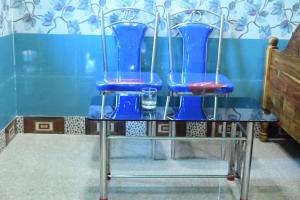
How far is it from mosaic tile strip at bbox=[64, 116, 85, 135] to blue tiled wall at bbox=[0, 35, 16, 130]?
1.28ft

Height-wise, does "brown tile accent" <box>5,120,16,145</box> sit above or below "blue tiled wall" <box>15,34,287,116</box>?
below

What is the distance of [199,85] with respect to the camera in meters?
2.21

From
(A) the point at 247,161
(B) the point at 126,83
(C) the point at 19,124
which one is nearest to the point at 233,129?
(A) the point at 247,161

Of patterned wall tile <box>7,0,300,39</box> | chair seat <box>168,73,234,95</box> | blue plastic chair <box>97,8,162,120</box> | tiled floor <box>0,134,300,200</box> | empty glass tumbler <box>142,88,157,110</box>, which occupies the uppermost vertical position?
patterned wall tile <box>7,0,300,39</box>

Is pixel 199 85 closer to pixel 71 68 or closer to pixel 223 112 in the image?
pixel 223 112

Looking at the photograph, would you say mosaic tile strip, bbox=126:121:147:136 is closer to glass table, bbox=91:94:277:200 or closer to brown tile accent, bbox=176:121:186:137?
brown tile accent, bbox=176:121:186:137

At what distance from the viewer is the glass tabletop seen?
1.84 meters

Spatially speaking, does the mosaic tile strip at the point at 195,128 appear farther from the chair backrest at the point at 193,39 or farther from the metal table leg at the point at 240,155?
the metal table leg at the point at 240,155

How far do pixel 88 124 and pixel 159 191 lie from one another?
3.39 feet

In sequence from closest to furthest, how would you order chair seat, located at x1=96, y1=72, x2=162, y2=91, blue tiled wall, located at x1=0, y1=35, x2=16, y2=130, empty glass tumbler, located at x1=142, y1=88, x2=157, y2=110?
empty glass tumbler, located at x1=142, y1=88, x2=157, y2=110 < chair seat, located at x1=96, y1=72, x2=162, y2=91 < blue tiled wall, located at x1=0, y1=35, x2=16, y2=130

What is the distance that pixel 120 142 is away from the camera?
2832 millimetres

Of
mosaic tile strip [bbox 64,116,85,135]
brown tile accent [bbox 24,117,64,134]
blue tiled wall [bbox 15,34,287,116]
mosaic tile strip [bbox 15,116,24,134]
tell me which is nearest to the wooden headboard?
blue tiled wall [bbox 15,34,287,116]

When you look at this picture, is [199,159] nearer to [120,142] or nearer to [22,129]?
[120,142]

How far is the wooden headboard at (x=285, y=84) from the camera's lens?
226 cm
